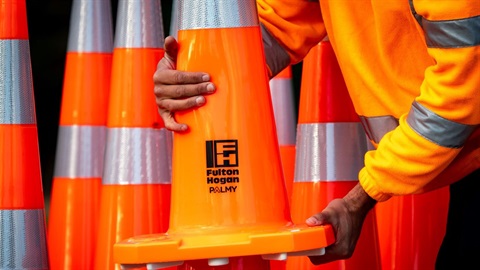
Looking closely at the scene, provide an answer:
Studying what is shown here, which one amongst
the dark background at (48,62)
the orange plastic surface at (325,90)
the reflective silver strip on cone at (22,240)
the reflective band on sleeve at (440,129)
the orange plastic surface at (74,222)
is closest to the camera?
the reflective band on sleeve at (440,129)

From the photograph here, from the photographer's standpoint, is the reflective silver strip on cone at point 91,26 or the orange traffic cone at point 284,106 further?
the orange traffic cone at point 284,106

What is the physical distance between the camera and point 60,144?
6320 mm

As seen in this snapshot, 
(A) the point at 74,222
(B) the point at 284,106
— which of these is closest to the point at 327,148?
(A) the point at 74,222

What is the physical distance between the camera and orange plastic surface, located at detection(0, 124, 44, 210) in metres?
5.09

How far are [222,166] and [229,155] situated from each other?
0.04 metres

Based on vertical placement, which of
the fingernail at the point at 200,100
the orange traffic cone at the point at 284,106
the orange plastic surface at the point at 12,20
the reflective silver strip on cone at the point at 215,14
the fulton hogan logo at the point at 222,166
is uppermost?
the orange plastic surface at the point at 12,20

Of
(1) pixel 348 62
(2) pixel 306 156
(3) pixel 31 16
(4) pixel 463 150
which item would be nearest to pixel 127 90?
(2) pixel 306 156

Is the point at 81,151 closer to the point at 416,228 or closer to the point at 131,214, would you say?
the point at 131,214

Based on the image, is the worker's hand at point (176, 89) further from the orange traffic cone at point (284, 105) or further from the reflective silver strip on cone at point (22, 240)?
the orange traffic cone at point (284, 105)

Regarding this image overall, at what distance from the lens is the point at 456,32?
4.23m

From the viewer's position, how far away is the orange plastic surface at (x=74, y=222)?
6004 millimetres

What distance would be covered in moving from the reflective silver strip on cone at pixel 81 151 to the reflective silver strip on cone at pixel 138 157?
705 millimetres

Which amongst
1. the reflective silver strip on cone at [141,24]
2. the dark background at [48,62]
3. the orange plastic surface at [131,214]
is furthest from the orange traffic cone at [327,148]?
the dark background at [48,62]

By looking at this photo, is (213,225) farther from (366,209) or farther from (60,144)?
(60,144)
